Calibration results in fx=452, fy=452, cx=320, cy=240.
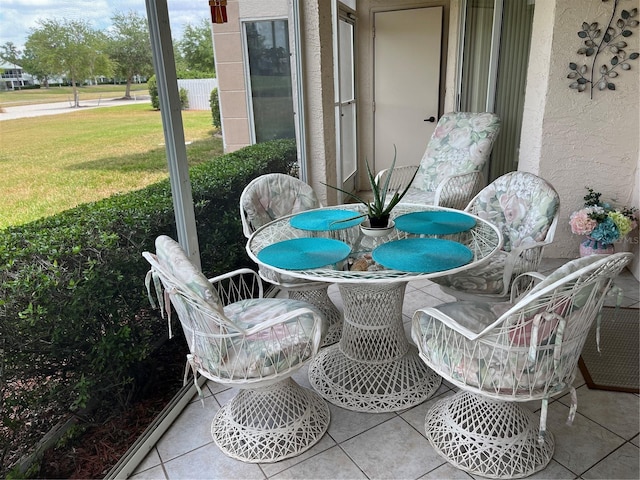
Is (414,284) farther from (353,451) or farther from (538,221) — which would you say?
(353,451)

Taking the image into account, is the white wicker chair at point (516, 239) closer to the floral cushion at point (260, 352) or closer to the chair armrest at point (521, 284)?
the chair armrest at point (521, 284)

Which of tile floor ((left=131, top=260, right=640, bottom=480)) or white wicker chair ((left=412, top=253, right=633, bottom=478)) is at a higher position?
white wicker chair ((left=412, top=253, right=633, bottom=478))

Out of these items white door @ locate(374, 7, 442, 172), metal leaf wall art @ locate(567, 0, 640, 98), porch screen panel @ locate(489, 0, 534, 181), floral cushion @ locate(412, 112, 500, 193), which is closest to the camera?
metal leaf wall art @ locate(567, 0, 640, 98)

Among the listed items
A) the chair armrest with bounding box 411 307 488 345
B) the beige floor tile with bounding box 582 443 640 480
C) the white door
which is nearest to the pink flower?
A: the beige floor tile with bounding box 582 443 640 480

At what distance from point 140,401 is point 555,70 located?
3.28 meters

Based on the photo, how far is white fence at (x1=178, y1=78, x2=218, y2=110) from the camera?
6.80ft

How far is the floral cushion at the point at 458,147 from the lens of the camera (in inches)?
139

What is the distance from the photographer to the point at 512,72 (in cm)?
394

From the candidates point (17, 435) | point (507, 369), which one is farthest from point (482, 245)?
point (17, 435)

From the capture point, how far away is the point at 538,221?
2150 mm

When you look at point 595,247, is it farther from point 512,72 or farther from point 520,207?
point 512,72

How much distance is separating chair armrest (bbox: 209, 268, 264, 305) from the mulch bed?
34 centimetres

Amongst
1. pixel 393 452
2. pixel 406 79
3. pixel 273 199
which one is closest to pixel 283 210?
pixel 273 199

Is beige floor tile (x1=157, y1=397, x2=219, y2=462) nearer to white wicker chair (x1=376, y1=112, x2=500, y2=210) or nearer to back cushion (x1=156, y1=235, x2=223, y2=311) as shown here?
back cushion (x1=156, y1=235, x2=223, y2=311)
